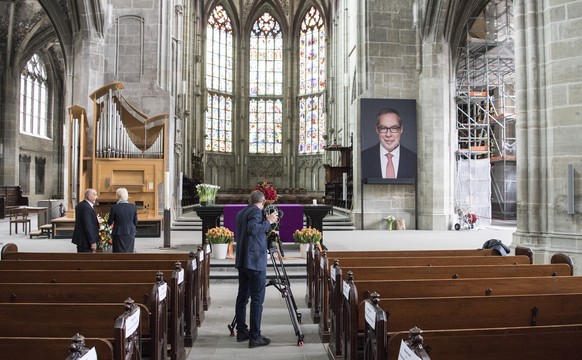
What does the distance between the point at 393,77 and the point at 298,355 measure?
11547 mm

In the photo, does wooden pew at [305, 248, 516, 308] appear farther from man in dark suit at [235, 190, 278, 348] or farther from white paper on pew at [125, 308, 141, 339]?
white paper on pew at [125, 308, 141, 339]

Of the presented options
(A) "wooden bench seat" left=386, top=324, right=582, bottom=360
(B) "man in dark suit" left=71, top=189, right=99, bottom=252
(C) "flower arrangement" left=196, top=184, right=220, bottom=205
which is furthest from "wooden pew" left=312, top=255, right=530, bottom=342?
(C) "flower arrangement" left=196, top=184, right=220, bottom=205

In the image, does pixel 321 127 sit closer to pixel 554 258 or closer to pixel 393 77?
pixel 393 77

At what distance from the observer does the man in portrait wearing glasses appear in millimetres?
13664

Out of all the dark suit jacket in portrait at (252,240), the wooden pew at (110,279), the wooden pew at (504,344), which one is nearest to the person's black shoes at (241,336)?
the wooden pew at (110,279)

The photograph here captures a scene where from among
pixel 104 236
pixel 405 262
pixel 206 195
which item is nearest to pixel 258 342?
pixel 405 262

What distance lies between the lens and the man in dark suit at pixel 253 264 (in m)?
4.26

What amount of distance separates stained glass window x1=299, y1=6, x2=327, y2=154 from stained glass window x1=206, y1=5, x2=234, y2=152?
15.4 feet

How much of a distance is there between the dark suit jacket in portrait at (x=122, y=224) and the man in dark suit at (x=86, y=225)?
10.0 inches

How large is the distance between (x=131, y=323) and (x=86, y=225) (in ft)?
13.4

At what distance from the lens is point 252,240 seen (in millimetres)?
4309

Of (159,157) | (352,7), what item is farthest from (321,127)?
(159,157)

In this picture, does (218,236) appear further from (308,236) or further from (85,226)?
(85,226)

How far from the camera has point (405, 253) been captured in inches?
215
